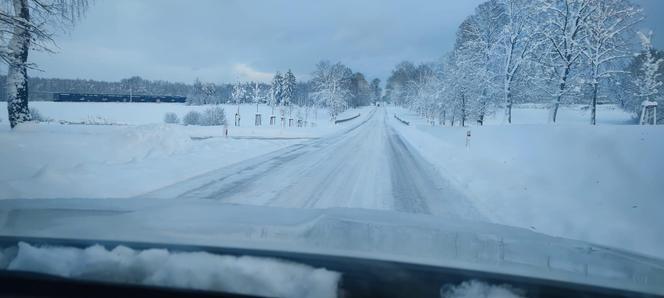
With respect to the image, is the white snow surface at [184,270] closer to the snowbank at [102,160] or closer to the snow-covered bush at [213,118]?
the snowbank at [102,160]

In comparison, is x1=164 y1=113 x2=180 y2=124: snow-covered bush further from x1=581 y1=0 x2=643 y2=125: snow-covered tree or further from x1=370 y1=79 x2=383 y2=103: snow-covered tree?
x1=370 y1=79 x2=383 y2=103: snow-covered tree

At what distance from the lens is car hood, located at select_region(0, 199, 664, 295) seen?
3016 mm

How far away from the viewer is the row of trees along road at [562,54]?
90.5 feet

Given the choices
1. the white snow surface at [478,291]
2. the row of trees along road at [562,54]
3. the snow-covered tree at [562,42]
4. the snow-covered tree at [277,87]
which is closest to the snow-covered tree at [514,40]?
the row of trees along road at [562,54]

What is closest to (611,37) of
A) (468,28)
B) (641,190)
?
(468,28)

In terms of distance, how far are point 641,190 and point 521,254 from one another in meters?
7.15

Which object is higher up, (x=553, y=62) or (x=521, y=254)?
(x=553, y=62)

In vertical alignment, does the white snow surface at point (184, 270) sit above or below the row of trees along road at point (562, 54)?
below

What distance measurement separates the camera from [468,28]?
38.4 m

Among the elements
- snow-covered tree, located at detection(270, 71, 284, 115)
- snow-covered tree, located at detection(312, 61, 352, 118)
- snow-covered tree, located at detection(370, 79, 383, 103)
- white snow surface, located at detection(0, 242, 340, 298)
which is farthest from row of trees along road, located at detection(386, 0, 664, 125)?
snow-covered tree, located at detection(370, 79, 383, 103)

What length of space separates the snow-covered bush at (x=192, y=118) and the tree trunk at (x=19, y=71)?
29738 millimetres

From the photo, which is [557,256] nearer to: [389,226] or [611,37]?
[389,226]

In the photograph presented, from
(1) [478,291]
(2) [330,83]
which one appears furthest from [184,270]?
(2) [330,83]

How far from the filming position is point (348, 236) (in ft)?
13.1
